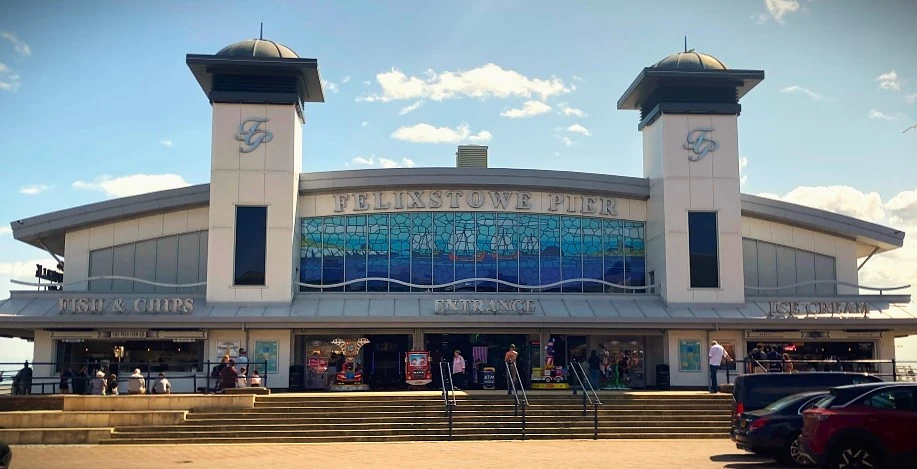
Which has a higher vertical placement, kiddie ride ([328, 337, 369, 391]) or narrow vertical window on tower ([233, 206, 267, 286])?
narrow vertical window on tower ([233, 206, 267, 286])

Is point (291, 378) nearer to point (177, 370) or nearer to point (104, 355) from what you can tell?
point (177, 370)

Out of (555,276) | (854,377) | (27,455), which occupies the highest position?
(555,276)

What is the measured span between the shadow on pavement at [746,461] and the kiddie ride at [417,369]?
11.3 m

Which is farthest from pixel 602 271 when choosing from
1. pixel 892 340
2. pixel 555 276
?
pixel 892 340

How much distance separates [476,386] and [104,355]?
12026 mm

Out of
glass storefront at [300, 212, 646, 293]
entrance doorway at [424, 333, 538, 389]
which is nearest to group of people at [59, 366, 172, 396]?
glass storefront at [300, 212, 646, 293]

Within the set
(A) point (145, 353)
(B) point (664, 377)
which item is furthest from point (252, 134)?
(B) point (664, 377)

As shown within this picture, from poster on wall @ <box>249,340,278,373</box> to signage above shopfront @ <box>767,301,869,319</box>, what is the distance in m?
16.1

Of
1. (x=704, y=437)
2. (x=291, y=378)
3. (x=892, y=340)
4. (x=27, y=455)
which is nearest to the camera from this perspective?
(x=27, y=455)

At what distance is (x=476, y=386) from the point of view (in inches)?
1232

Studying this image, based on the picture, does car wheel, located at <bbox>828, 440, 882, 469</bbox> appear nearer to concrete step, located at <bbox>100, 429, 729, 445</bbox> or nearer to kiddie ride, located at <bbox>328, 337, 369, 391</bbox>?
concrete step, located at <bbox>100, 429, 729, 445</bbox>

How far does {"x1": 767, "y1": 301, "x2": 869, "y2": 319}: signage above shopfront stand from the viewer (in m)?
31.0

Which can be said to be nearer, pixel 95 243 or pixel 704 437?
pixel 704 437

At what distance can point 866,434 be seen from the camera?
15219 mm
